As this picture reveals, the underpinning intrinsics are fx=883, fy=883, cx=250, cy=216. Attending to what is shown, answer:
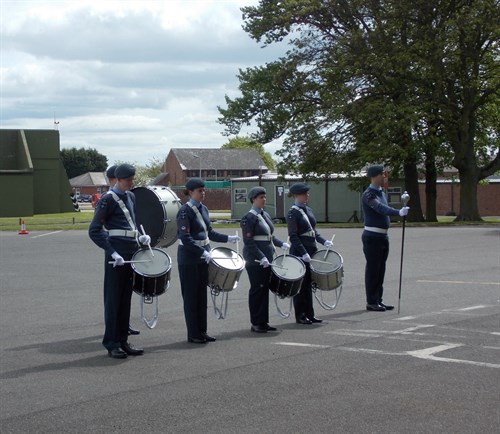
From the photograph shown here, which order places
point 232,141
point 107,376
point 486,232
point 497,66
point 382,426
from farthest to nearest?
point 232,141
point 497,66
point 486,232
point 107,376
point 382,426

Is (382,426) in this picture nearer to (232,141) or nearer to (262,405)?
(262,405)

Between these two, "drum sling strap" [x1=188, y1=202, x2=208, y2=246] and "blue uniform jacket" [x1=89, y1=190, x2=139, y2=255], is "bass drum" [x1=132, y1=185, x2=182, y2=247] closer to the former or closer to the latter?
"drum sling strap" [x1=188, y1=202, x2=208, y2=246]

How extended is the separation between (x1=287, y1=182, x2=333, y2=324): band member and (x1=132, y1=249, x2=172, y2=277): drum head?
2.52 meters

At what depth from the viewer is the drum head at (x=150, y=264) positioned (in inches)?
384

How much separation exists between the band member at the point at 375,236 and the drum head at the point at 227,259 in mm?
2772

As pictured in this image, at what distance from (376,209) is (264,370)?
503 cm

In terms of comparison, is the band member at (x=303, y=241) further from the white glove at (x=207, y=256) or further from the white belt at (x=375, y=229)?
the white glove at (x=207, y=256)

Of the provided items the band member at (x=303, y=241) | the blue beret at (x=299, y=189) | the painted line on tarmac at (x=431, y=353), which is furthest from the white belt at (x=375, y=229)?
the painted line on tarmac at (x=431, y=353)

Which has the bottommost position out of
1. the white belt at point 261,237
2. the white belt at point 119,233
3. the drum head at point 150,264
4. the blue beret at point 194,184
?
the drum head at point 150,264

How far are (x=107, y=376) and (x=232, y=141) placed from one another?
461 feet

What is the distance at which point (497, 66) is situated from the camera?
44.0 metres

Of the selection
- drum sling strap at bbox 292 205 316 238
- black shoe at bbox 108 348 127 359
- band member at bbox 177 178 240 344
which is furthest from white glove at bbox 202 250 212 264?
drum sling strap at bbox 292 205 316 238

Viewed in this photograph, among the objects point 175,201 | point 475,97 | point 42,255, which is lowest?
point 42,255

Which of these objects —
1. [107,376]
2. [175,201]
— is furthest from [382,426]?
[175,201]
